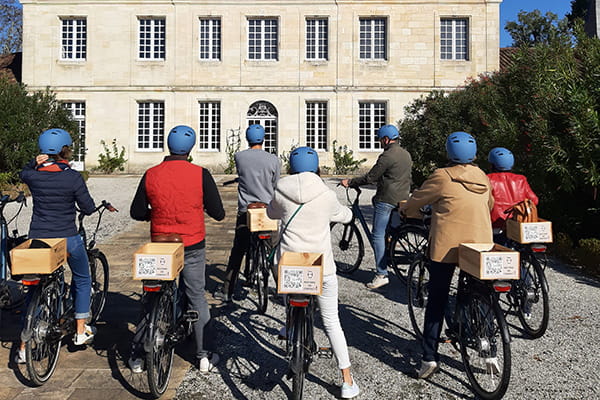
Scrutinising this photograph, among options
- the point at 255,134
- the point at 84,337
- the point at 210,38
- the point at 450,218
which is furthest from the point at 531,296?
the point at 210,38

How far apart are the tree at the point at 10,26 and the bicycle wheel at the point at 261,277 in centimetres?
3508

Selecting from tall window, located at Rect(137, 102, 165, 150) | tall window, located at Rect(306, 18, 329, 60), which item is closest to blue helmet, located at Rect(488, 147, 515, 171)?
tall window, located at Rect(306, 18, 329, 60)

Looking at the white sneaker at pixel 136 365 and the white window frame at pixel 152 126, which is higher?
the white window frame at pixel 152 126

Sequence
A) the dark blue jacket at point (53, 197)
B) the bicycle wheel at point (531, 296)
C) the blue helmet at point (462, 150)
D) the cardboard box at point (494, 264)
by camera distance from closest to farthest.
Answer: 1. the cardboard box at point (494, 264)
2. the blue helmet at point (462, 150)
3. the dark blue jacket at point (53, 197)
4. the bicycle wheel at point (531, 296)

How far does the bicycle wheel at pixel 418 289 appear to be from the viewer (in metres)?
4.47

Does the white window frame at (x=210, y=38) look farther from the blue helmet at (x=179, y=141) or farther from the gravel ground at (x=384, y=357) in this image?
the blue helmet at (x=179, y=141)

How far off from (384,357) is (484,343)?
0.99 metres

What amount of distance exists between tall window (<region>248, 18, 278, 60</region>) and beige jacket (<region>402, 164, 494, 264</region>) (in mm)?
→ 20553

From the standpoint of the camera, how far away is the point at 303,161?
3205 mm

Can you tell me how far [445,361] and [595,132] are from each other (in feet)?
15.2

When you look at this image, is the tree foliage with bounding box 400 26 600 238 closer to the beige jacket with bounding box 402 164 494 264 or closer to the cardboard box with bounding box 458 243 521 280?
the beige jacket with bounding box 402 164 494 264

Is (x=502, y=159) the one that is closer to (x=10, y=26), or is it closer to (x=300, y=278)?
(x=300, y=278)

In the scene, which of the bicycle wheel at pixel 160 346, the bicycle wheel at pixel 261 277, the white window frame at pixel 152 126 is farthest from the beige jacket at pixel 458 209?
the white window frame at pixel 152 126

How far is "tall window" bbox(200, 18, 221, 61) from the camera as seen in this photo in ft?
75.0
